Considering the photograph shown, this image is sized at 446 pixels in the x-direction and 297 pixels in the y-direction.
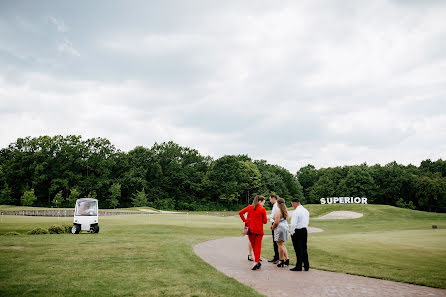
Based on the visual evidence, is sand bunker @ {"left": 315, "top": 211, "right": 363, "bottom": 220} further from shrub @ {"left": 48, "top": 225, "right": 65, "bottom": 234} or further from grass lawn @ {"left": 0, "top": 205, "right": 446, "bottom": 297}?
shrub @ {"left": 48, "top": 225, "right": 65, "bottom": 234}

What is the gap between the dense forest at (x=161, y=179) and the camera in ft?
234

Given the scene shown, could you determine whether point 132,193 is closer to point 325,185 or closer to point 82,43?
point 82,43

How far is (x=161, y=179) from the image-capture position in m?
83.8

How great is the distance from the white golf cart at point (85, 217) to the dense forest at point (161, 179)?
168 feet

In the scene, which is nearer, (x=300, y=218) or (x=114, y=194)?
(x=300, y=218)

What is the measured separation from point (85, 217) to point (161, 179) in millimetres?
63981

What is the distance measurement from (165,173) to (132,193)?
12.1 meters

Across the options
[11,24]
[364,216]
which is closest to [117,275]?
[11,24]

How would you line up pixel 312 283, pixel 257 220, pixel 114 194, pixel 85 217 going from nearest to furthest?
pixel 312 283, pixel 257 220, pixel 85 217, pixel 114 194

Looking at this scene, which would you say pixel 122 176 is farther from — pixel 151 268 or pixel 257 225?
pixel 257 225

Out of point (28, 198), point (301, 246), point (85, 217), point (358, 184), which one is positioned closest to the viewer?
point (301, 246)

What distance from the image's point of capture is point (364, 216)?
43406 mm

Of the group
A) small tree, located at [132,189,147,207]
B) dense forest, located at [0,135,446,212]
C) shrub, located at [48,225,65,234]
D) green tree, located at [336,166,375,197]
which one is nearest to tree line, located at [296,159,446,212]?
green tree, located at [336,166,375,197]

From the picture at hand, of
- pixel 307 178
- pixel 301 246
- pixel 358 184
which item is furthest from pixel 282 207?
pixel 307 178
